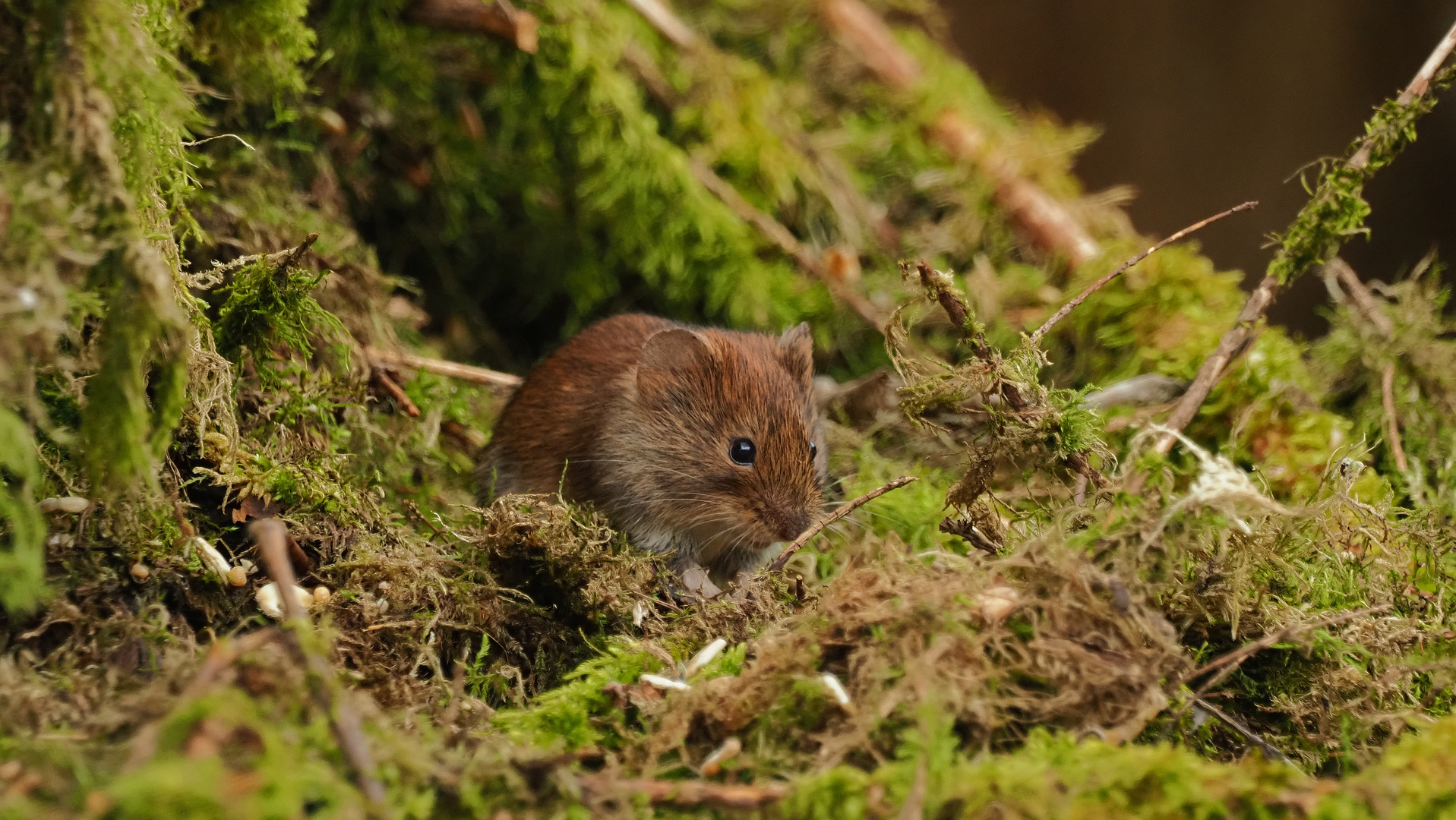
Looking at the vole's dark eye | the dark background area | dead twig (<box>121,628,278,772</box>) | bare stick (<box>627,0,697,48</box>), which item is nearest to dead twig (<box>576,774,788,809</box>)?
dead twig (<box>121,628,278,772</box>)

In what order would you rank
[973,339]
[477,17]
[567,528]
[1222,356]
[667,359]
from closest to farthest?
[973,339] → [567,528] → [1222,356] → [667,359] → [477,17]

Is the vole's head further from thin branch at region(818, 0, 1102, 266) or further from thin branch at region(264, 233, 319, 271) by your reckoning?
thin branch at region(818, 0, 1102, 266)

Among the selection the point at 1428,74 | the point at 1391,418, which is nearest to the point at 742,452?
the point at 1428,74

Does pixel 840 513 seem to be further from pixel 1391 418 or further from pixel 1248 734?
pixel 1391 418

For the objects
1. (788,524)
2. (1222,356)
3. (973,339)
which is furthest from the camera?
(788,524)

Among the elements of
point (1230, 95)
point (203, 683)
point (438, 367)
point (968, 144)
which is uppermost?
point (1230, 95)

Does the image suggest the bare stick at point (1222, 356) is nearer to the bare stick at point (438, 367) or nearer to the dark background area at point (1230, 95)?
the bare stick at point (438, 367)
